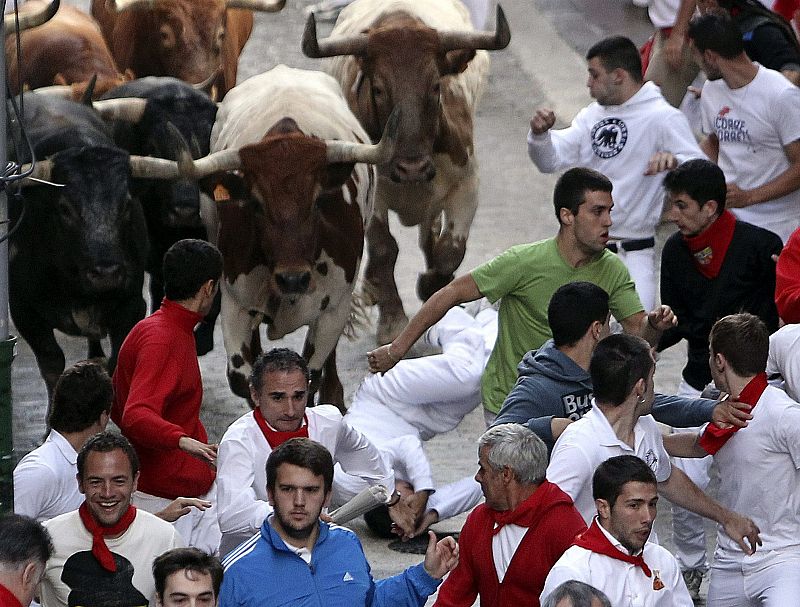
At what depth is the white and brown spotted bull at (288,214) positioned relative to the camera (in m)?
9.34

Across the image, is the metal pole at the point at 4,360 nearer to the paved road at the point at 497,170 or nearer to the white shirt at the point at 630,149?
the paved road at the point at 497,170

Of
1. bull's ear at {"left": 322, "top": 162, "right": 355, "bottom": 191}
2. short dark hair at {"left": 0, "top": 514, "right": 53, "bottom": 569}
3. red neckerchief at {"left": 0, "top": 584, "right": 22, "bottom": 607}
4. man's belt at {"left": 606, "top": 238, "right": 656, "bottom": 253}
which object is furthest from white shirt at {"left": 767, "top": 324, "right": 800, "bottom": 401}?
red neckerchief at {"left": 0, "top": 584, "right": 22, "bottom": 607}

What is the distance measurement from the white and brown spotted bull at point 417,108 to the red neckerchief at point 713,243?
296cm

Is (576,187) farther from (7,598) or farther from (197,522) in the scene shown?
(7,598)

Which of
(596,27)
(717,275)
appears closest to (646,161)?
(717,275)

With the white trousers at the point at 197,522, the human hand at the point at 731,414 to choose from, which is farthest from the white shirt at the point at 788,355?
the white trousers at the point at 197,522

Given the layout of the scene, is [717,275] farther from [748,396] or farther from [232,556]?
[232,556]

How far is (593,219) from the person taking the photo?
295 inches

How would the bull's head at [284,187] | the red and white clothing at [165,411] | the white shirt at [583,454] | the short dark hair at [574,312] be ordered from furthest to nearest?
the bull's head at [284,187], the red and white clothing at [165,411], the short dark hair at [574,312], the white shirt at [583,454]

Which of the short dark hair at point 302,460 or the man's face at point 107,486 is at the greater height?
the short dark hair at point 302,460

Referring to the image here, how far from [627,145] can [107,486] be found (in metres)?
4.30

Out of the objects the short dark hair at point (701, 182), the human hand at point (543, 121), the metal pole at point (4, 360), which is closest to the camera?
the metal pole at point (4, 360)

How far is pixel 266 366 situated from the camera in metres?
6.44

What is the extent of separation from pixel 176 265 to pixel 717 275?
264 centimetres
